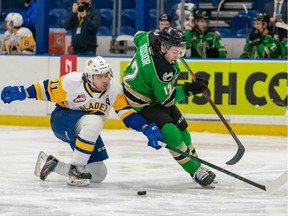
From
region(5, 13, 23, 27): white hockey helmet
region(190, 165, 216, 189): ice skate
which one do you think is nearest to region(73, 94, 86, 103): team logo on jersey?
region(190, 165, 216, 189): ice skate

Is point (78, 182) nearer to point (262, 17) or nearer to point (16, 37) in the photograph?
point (262, 17)

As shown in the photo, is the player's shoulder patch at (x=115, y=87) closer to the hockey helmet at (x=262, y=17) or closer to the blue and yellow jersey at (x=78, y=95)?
the blue and yellow jersey at (x=78, y=95)

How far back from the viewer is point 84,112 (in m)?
6.00

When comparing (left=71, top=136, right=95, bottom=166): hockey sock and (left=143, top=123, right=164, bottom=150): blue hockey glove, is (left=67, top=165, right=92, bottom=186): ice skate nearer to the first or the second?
(left=71, top=136, right=95, bottom=166): hockey sock

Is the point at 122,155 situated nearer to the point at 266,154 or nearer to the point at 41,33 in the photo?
the point at 266,154

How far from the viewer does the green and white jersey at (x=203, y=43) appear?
10484 mm

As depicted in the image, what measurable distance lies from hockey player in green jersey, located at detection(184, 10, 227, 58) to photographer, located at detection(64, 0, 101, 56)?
109 cm

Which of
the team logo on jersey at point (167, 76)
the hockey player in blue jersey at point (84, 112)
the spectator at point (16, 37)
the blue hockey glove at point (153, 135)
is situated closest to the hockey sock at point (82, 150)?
the hockey player in blue jersey at point (84, 112)

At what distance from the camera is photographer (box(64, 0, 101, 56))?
1070 cm

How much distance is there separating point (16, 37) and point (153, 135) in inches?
221

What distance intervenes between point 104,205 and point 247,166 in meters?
2.36

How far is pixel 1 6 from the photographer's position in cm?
1186

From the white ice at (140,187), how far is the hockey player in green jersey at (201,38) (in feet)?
6.05

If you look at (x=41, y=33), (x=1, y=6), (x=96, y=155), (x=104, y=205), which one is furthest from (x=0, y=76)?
(x=104, y=205)
